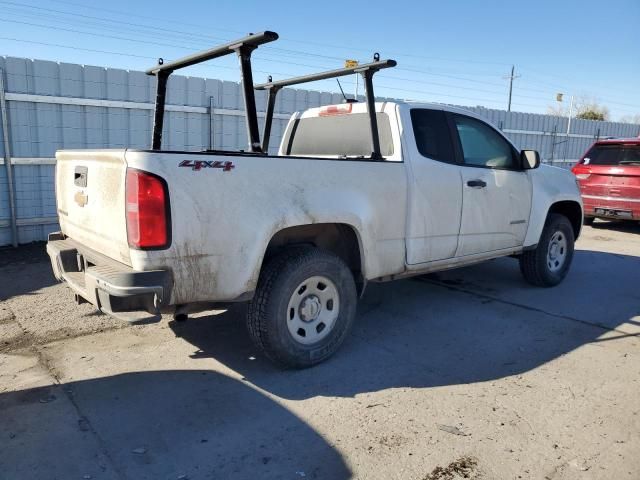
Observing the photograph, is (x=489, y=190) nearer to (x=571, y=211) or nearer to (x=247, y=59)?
(x=571, y=211)

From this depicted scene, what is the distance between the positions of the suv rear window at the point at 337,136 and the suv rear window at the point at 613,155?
7.55 metres

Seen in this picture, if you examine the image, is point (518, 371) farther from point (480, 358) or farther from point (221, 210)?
point (221, 210)

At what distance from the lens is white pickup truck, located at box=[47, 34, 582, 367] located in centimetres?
306

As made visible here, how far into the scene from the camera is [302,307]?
3799 millimetres

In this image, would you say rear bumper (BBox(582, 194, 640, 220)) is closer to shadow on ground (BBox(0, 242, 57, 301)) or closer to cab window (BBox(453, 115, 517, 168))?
cab window (BBox(453, 115, 517, 168))

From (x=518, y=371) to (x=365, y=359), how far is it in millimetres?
1141

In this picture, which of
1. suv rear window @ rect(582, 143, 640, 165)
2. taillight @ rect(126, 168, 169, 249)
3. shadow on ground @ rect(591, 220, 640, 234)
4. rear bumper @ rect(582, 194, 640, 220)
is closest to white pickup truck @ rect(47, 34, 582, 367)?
taillight @ rect(126, 168, 169, 249)

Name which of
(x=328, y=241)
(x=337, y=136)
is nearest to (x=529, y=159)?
(x=337, y=136)

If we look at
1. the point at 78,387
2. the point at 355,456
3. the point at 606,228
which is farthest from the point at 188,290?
the point at 606,228

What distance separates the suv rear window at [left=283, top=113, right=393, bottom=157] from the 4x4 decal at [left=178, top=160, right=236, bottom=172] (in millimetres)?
1723

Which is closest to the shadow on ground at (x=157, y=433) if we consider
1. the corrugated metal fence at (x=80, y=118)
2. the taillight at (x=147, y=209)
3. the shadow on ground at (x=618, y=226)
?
the taillight at (x=147, y=209)

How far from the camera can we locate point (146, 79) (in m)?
8.16

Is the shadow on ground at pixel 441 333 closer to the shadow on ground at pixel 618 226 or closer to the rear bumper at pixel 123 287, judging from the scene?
the rear bumper at pixel 123 287

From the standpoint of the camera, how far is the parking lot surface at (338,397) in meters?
2.76
